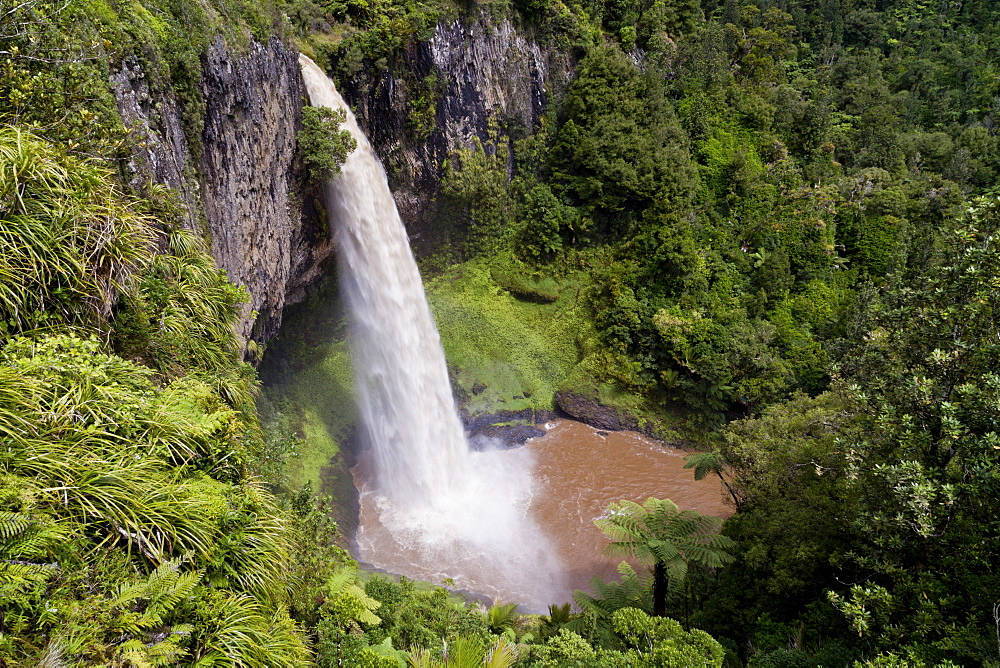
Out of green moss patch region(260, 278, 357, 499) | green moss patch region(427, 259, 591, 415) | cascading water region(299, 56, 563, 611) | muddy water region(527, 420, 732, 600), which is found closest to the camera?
cascading water region(299, 56, 563, 611)

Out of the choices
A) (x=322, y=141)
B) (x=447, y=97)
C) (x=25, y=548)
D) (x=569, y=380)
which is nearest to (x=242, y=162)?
(x=322, y=141)

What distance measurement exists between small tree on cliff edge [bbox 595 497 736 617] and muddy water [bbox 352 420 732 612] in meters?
2.56

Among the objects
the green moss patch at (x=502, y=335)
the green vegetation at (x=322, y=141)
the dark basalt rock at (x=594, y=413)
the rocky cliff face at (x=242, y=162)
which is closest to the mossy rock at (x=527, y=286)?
the green moss patch at (x=502, y=335)

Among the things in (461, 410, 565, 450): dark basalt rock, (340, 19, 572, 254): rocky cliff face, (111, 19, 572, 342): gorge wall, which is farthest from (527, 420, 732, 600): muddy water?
(340, 19, 572, 254): rocky cliff face

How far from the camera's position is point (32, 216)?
3459 millimetres

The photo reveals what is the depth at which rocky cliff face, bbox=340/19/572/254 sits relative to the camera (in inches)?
601

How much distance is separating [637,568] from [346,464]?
27.4ft

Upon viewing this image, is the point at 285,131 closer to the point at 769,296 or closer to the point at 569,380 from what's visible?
the point at 569,380

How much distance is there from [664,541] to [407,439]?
7958 millimetres

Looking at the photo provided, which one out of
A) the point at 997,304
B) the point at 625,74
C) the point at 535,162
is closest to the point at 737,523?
the point at 997,304

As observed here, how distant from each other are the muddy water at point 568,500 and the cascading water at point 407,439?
59 millimetres

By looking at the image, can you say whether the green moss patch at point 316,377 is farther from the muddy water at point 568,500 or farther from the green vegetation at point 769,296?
the green vegetation at point 769,296

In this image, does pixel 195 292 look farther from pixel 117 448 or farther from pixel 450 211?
pixel 450 211

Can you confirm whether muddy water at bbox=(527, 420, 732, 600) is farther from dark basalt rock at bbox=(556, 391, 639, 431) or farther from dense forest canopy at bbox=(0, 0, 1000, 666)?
dense forest canopy at bbox=(0, 0, 1000, 666)
